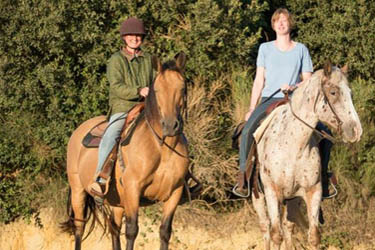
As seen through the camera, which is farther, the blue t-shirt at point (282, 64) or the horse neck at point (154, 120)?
the blue t-shirt at point (282, 64)

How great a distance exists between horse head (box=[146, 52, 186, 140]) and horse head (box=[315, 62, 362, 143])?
151cm

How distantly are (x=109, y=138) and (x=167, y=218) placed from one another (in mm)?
1177

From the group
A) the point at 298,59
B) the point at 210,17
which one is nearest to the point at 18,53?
the point at 210,17

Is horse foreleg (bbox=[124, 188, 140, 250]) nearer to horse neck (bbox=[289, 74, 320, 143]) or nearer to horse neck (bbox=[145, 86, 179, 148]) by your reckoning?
horse neck (bbox=[145, 86, 179, 148])

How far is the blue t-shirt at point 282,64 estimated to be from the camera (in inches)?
431

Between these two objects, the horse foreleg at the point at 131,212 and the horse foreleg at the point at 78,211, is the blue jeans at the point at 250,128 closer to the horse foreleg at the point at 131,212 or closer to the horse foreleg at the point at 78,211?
the horse foreleg at the point at 131,212

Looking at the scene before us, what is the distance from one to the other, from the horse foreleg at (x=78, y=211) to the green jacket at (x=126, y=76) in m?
1.78

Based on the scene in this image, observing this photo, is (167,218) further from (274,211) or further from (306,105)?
(306,105)

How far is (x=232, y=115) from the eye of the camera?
14711 mm

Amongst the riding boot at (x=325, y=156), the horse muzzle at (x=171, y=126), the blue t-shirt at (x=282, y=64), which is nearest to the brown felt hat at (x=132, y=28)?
the horse muzzle at (x=171, y=126)

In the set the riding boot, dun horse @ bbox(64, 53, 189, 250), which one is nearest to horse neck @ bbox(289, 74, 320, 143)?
the riding boot

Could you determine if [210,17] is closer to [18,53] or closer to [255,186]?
[18,53]

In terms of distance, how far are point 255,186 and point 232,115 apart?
381cm

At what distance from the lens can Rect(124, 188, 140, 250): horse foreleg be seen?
32.9ft
